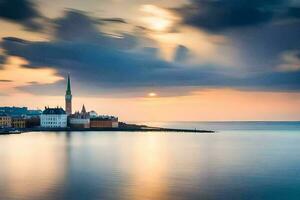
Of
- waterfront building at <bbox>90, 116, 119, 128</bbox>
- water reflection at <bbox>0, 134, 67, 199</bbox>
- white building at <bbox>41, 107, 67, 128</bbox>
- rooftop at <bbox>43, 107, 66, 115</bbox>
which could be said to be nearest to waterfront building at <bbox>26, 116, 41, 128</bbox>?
white building at <bbox>41, 107, 67, 128</bbox>

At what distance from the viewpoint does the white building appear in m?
164

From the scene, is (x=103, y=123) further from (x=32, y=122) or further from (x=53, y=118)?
(x=32, y=122)

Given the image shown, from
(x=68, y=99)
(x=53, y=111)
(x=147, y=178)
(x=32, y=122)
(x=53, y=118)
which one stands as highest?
(x=68, y=99)

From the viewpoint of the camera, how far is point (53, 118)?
165125 mm

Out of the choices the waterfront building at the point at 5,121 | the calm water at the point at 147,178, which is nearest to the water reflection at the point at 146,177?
the calm water at the point at 147,178

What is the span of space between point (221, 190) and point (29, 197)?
48.4ft

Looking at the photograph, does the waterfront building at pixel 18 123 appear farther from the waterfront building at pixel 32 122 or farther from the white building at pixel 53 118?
the white building at pixel 53 118

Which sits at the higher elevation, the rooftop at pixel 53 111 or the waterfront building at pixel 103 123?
the rooftop at pixel 53 111

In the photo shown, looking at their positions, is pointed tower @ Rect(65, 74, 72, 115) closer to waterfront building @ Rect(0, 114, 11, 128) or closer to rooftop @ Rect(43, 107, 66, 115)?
rooftop @ Rect(43, 107, 66, 115)

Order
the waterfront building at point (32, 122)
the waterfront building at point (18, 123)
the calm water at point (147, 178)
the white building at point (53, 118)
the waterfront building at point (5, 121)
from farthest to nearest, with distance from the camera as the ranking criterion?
the waterfront building at point (32, 122) < the waterfront building at point (18, 123) < the white building at point (53, 118) < the waterfront building at point (5, 121) < the calm water at point (147, 178)

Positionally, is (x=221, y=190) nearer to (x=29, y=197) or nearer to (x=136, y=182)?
(x=136, y=182)

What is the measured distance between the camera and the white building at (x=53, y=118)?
164m

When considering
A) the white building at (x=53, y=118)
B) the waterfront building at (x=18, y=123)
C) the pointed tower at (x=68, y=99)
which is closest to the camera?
the white building at (x=53, y=118)

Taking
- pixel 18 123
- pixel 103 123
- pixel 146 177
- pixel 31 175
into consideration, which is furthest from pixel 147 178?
pixel 18 123
